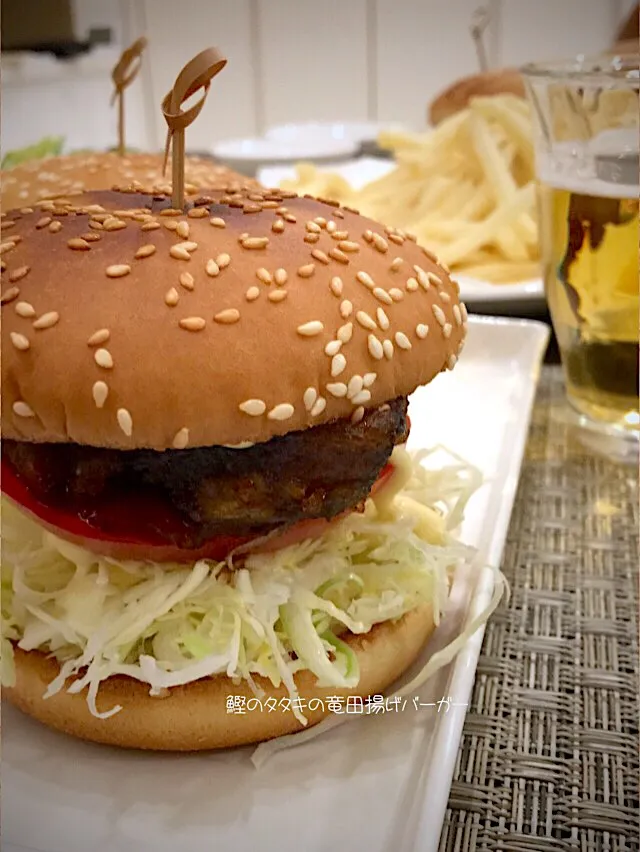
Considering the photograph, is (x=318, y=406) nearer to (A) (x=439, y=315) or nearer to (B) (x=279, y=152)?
(A) (x=439, y=315)

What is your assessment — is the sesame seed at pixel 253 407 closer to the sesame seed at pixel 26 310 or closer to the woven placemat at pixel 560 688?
the sesame seed at pixel 26 310

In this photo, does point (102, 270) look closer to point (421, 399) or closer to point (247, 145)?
point (421, 399)

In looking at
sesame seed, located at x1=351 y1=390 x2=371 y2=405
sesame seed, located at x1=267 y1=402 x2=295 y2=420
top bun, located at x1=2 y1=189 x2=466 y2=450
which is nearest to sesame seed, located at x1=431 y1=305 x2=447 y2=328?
top bun, located at x1=2 y1=189 x2=466 y2=450

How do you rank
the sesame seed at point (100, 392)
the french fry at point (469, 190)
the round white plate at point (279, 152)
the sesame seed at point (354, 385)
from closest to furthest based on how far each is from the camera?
1. the sesame seed at point (100, 392)
2. the sesame seed at point (354, 385)
3. the french fry at point (469, 190)
4. the round white plate at point (279, 152)

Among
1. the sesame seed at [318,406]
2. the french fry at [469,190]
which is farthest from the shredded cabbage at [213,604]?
the french fry at [469,190]

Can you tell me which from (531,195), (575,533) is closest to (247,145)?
(531,195)

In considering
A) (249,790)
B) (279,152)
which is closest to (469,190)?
(279,152)
